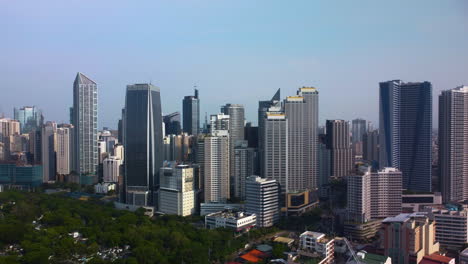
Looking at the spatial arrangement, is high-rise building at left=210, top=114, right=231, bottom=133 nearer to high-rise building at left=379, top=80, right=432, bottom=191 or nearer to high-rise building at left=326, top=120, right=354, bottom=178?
high-rise building at left=326, top=120, right=354, bottom=178

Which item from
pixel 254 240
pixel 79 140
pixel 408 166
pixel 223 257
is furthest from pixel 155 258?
pixel 79 140

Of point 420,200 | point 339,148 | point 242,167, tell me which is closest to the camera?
point 420,200

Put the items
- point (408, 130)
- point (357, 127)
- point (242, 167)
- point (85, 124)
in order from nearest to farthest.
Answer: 1. point (242, 167)
2. point (408, 130)
3. point (85, 124)
4. point (357, 127)

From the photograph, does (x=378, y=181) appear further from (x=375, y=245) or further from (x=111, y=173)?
(x=111, y=173)

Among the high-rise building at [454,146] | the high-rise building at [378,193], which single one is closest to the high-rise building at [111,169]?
the high-rise building at [378,193]

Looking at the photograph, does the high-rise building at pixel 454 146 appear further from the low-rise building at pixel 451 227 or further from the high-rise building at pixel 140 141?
the high-rise building at pixel 140 141

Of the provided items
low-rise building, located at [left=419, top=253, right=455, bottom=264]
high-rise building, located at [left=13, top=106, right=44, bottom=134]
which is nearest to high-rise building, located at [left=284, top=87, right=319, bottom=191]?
low-rise building, located at [left=419, top=253, right=455, bottom=264]

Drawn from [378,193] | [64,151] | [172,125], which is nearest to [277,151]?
[378,193]

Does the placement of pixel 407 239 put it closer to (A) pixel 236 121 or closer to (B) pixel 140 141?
(B) pixel 140 141
